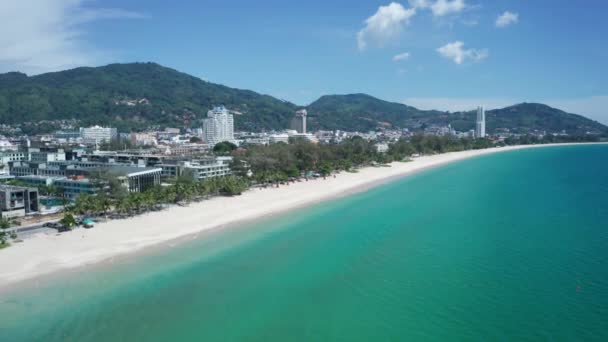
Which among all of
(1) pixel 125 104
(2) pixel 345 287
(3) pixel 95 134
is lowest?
(2) pixel 345 287

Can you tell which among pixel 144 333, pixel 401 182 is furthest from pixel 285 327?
pixel 401 182

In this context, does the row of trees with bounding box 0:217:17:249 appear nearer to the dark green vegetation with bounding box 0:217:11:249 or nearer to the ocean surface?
the dark green vegetation with bounding box 0:217:11:249

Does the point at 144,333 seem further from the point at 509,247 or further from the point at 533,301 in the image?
the point at 509,247

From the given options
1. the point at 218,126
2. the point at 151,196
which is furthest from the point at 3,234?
the point at 218,126

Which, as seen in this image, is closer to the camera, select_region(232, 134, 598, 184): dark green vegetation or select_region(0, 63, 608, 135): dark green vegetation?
select_region(232, 134, 598, 184): dark green vegetation

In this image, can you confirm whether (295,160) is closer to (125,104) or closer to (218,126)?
(218,126)

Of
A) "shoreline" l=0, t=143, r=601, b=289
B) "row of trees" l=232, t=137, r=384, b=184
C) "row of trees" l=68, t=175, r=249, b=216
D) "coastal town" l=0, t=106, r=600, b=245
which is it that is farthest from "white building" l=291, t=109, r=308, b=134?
"row of trees" l=68, t=175, r=249, b=216
